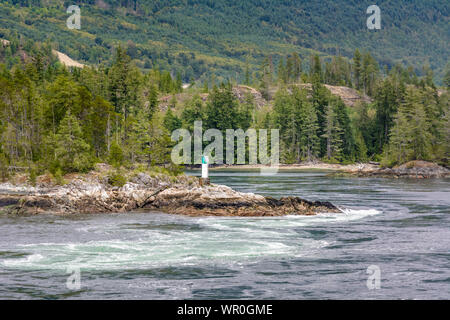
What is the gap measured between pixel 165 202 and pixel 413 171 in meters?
61.7

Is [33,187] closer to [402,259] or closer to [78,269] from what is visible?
[78,269]

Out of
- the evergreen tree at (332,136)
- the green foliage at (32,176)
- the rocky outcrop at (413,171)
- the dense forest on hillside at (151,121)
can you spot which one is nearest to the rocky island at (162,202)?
the green foliage at (32,176)

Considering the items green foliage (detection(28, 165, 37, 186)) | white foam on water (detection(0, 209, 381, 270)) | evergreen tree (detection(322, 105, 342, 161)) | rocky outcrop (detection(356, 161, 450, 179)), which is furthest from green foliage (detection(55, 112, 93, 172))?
evergreen tree (detection(322, 105, 342, 161))

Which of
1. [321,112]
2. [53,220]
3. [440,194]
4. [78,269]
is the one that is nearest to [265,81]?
[321,112]

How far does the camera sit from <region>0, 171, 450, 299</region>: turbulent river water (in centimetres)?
2258

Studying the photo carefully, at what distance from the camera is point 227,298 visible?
21.5 meters

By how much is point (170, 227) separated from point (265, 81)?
165 m

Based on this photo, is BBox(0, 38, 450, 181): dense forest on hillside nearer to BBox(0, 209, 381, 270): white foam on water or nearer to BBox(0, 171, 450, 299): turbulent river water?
BBox(0, 171, 450, 299): turbulent river water

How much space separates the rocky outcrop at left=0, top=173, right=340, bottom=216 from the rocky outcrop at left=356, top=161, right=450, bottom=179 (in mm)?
52338

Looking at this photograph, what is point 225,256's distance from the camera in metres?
28.7

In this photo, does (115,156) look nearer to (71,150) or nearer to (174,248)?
(71,150)

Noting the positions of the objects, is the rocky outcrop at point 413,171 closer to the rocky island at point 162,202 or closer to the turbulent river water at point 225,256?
the turbulent river water at point 225,256

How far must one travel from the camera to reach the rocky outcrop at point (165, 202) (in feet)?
143
